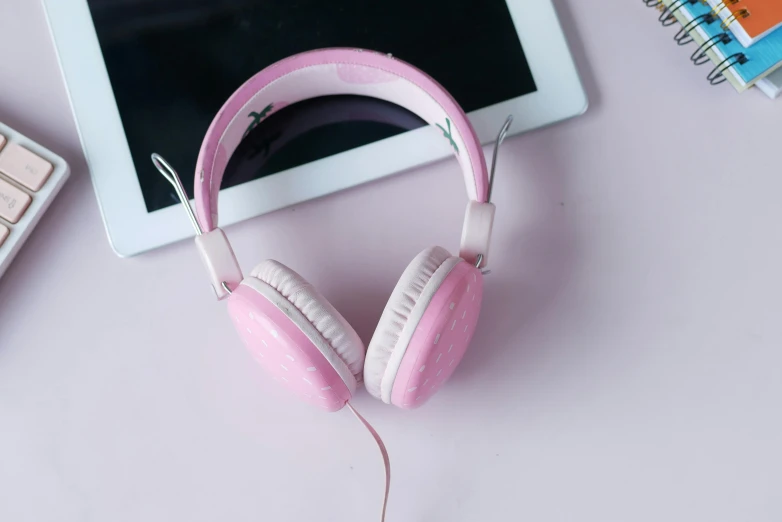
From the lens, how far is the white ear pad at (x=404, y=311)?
15.6 inches

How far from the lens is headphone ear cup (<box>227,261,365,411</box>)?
392 mm

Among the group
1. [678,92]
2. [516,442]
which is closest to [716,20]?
[678,92]

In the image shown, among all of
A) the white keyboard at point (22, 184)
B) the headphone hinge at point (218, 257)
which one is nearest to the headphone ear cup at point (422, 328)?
the headphone hinge at point (218, 257)

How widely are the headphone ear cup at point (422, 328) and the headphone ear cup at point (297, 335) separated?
0.02 meters

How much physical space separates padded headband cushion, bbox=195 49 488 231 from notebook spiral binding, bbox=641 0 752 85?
0.23 meters

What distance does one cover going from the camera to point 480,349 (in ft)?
1.64

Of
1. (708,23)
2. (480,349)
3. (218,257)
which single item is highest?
(708,23)

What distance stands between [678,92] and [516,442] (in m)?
0.33

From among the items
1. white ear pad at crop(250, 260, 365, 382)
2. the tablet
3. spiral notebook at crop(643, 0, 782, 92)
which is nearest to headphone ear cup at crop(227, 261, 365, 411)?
white ear pad at crop(250, 260, 365, 382)

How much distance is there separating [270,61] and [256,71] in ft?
0.05

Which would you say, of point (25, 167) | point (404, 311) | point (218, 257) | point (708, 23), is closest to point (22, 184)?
point (25, 167)

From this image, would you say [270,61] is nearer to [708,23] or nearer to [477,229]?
[477,229]

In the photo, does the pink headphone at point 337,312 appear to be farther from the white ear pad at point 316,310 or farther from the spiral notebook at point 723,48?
the spiral notebook at point 723,48

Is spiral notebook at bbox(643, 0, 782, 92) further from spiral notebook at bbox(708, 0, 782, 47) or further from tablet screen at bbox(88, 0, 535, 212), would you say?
tablet screen at bbox(88, 0, 535, 212)
